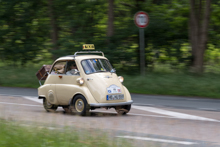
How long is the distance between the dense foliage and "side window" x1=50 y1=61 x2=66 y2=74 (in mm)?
9046

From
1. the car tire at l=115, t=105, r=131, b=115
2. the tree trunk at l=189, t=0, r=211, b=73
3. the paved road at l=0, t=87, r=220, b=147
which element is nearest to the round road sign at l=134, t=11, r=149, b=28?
the tree trunk at l=189, t=0, r=211, b=73

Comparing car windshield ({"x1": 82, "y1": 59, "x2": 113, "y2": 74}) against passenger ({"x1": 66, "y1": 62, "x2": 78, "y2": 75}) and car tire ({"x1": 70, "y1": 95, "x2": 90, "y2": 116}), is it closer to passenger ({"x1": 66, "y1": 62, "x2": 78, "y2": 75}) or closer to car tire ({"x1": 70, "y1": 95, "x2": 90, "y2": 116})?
passenger ({"x1": 66, "y1": 62, "x2": 78, "y2": 75})

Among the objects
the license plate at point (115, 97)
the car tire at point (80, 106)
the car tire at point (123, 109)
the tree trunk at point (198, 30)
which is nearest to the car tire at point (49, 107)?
the car tire at point (80, 106)

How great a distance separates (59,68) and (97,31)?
1107 cm

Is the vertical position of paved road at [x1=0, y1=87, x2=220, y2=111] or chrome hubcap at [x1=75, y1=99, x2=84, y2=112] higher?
chrome hubcap at [x1=75, y1=99, x2=84, y2=112]

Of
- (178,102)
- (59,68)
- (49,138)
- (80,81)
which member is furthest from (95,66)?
(49,138)

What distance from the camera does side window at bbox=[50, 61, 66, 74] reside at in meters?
11.4

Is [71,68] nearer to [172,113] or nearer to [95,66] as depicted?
[95,66]

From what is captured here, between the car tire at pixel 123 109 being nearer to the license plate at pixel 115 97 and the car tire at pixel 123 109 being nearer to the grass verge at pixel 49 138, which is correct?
the license plate at pixel 115 97

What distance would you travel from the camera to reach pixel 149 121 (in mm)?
9648

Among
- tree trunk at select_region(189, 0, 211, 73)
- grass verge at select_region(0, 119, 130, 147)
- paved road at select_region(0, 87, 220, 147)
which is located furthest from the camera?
tree trunk at select_region(189, 0, 211, 73)

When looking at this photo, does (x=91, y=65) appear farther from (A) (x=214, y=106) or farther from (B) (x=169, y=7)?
(B) (x=169, y=7)

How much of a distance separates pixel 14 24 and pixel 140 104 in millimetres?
13958

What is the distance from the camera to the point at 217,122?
9.47 meters
